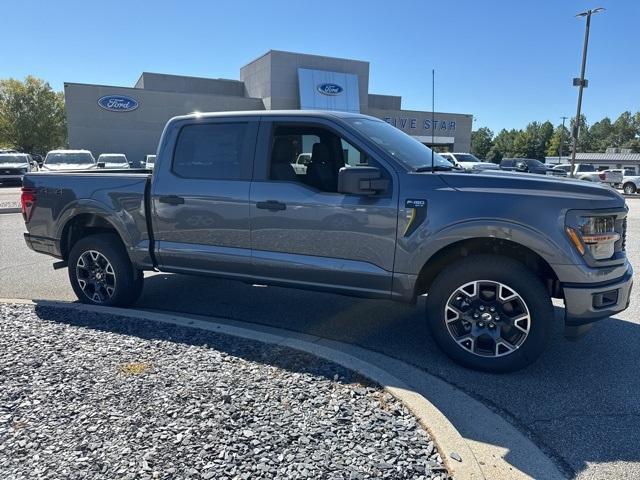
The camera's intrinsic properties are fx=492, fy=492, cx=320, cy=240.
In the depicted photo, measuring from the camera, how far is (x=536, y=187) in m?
3.62

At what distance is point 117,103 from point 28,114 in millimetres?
29628

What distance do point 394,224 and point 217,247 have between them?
1782 millimetres

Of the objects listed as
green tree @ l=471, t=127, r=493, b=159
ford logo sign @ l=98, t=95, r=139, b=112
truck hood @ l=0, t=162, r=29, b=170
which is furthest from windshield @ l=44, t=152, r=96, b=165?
green tree @ l=471, t=127, r=493, b=159

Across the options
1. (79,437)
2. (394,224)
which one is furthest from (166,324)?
(394,224)

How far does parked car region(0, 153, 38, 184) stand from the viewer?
2488 centimetres

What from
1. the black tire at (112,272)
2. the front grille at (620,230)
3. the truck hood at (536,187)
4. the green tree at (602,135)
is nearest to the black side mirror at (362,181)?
the truck hood at (536,187)

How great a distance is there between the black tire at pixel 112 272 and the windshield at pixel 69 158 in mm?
17732

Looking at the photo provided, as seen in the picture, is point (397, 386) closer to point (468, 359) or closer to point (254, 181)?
point (468, 359)

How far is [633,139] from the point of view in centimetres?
12519

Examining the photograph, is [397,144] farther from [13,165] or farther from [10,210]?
[13,165]

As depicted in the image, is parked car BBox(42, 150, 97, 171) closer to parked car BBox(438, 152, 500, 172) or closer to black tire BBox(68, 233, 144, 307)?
parked car BBox(438, 152, 500, 172)

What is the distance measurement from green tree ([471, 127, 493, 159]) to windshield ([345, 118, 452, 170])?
116393 mm

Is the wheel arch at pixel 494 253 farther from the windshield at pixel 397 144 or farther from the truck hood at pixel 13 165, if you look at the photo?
the truck hood at pixel 13 165

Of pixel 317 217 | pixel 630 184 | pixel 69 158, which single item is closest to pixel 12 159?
pixel 69 158
